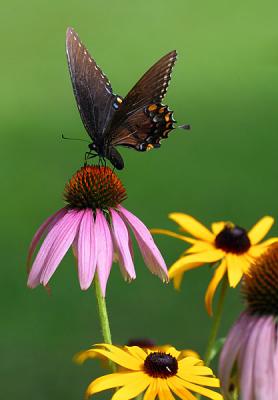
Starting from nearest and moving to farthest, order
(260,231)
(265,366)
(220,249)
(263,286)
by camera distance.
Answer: (265,366)
(263,286)
(220,249)
(260,231)

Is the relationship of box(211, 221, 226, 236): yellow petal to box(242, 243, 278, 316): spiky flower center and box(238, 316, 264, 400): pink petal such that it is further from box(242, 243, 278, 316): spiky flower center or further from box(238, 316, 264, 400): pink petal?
box(238, 316, 264, 400): pink petal

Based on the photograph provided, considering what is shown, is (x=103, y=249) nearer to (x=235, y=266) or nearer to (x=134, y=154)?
(x=235, y=266)

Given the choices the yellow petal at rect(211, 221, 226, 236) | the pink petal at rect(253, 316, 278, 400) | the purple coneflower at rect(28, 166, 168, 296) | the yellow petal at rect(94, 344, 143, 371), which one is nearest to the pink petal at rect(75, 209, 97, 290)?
the purple coneflower at rect(28, 166, 168, 296)

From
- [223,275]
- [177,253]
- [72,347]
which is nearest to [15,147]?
[177,253]

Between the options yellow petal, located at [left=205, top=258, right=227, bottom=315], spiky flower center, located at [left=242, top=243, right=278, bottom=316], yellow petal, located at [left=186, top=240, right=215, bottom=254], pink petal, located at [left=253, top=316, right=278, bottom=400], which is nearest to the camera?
pink petal, located at [left=253, top=316, right=278, bottom=400]

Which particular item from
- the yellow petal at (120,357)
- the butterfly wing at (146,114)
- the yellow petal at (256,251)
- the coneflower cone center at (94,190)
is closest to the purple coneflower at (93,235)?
the coneflower cone center at (94,190)

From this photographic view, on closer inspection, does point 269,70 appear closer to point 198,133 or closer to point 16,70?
point 198,133

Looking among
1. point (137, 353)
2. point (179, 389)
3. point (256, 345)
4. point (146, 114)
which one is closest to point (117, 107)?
point (146, 114)
